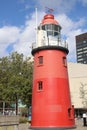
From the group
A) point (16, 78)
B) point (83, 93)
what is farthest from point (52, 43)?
point (83, 93)

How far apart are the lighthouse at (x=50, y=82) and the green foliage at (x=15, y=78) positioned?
1730 cm

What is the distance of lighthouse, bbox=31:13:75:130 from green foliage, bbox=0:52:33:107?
17299 mm

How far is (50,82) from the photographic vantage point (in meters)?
37.7

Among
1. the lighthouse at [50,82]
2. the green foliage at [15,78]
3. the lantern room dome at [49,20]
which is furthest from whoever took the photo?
the green foliage at [15,78]

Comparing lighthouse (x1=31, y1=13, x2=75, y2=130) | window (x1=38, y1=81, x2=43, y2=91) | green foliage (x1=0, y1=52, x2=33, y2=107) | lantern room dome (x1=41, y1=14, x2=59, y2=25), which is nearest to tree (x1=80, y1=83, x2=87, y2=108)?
green foliage (x1=0, y1=52, x2=33, y2=107)

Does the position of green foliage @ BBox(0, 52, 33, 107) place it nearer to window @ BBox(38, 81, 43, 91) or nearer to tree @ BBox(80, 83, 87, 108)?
window @ BBox(38, 81, 43, 91)

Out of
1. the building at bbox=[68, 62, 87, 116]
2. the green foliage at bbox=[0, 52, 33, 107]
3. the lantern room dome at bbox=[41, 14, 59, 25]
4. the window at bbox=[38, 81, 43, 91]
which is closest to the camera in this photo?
the window at bbox=[38, 81, 43, 91]

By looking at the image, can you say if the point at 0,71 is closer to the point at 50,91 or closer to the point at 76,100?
the point at 50,91

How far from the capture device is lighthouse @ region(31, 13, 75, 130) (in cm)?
3688

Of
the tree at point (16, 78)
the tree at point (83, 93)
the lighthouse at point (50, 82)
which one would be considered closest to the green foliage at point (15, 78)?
the tree at point (16, 78)

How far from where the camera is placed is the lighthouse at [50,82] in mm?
36875

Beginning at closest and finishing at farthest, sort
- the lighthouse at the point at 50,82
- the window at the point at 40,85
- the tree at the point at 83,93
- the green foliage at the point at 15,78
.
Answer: the lighthouse at the point at 50,82, the window at the point at 40,85, the green foliage at the point at 15,78, the tree at the point at 83,93

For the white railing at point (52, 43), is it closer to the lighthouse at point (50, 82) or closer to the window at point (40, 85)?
the lighthouse at point (50, 82)

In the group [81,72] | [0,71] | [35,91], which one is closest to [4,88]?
[0,71]
